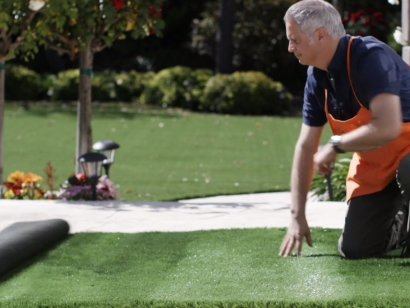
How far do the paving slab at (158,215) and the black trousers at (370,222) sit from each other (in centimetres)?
114

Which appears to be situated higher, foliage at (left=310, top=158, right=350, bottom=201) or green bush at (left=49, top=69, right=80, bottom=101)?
foliage at (left=310, top=158, right=350, bottom=201)

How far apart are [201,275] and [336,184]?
4.39 meters

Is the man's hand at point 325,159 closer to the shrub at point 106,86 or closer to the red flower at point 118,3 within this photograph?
the red flower at point 118,3

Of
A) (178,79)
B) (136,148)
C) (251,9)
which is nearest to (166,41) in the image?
(251,9)

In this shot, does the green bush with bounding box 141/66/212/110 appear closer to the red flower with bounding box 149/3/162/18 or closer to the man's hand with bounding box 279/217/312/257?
the red flower with bounding box 149/3/162/18

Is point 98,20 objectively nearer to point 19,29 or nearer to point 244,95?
point 19,29

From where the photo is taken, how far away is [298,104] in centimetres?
2394

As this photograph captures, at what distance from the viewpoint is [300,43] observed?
3.95 m

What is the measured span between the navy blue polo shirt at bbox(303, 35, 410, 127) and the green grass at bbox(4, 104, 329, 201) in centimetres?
510

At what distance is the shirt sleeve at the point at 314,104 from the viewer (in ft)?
14.2

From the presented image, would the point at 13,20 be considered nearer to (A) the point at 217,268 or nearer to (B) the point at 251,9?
(A) the point at 217,268

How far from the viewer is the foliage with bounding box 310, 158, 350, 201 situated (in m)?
8.62

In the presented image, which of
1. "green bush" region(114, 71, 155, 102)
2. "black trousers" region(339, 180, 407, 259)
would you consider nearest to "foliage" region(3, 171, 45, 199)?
"black trousers" region(339, 180, 407, 259)

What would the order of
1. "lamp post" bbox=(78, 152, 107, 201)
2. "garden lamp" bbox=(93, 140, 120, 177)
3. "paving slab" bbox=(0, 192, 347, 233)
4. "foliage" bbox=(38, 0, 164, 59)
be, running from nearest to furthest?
"paving slab" bbox=(0, 192, 347, 233) → "lamp post" bbox=(78, 152, 107, 201) → "foliage" bbox=(38, 0, 164, 59) → "garden lamp" bbox=(93, 140, 120, 177)
